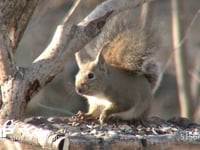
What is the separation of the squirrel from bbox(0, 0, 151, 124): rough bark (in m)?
0.34

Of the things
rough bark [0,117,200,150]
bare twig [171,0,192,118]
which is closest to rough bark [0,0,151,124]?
rough bark [0,117,200,150]

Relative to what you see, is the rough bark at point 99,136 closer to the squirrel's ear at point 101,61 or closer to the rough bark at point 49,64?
the rough bark at point 49,64

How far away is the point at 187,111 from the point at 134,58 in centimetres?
176

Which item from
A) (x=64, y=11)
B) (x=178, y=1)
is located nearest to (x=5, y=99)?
(x=178, y=1)

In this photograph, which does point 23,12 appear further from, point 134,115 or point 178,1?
point 178,1

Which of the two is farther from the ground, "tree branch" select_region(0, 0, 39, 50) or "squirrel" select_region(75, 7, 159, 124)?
"tree branch" select_region(0, 0, 39, 50)

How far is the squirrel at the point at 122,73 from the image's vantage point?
3.36 meters

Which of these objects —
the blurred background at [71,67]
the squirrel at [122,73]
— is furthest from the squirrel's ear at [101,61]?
the blurred background at [71,67]

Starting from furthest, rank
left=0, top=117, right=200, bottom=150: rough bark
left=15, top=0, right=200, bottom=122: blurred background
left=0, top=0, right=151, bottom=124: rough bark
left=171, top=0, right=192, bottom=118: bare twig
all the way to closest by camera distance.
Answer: left=15, top=0, right=200, bottom=122: blurred background < left=171, top=0, right=192, bottom=118: bare twig < left=0, top=0, right=151, bottom=124: rough bark < left=0, top=117, right=200, bottom=150: rough bark

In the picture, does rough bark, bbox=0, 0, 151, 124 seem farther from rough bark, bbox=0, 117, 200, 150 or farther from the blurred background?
the blurred background

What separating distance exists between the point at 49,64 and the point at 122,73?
2.15ft

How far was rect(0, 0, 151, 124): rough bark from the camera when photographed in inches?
111

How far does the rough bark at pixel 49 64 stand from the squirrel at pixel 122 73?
1.11 feet

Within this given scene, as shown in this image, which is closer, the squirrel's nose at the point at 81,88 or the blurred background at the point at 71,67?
the squirrel's nose at the point at 81,88
